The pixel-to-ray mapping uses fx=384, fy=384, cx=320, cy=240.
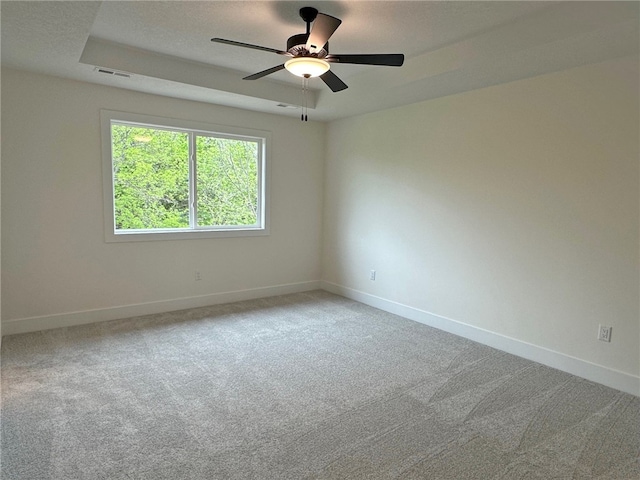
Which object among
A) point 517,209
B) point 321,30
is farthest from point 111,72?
point 517,209

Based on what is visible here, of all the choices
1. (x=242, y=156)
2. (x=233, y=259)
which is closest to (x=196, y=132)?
(x=242, y=156)

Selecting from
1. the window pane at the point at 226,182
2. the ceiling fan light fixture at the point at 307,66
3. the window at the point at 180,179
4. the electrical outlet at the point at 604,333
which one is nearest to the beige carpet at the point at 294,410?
the electrical outlet at the point at 604,333

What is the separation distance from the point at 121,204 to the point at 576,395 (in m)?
4.46

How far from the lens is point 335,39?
306 centimetres

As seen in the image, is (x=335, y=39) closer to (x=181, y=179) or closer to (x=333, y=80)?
(x=333, y=80)

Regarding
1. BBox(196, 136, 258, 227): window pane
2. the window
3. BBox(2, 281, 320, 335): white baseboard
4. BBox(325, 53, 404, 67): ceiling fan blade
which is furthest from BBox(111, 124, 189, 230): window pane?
BBox(325, 53, 404, 67): ceiling fan blade

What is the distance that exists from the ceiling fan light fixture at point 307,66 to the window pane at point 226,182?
7.78 ft

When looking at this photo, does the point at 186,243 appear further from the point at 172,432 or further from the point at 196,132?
the point at 172,432

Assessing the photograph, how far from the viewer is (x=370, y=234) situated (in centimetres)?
488

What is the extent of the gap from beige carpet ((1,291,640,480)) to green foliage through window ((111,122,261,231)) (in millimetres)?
1317

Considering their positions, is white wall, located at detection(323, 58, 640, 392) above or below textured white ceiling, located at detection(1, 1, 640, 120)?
below

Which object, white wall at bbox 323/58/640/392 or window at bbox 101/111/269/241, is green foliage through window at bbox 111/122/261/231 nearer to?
window at bbox 101/111/269/241

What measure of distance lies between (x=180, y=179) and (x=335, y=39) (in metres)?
2.41

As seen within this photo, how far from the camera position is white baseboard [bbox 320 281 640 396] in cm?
287
